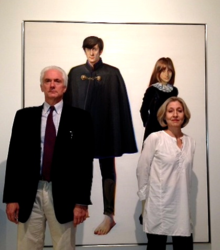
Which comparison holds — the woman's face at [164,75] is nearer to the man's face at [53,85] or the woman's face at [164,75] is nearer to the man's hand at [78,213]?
the man's face at [53,85]

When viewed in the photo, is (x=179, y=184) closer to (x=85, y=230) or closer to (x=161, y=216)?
(x=161, y=216)

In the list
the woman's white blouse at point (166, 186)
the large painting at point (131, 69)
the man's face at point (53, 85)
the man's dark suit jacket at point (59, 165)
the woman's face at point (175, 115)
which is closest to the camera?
the man's dark suit jacket at point (59, 165)

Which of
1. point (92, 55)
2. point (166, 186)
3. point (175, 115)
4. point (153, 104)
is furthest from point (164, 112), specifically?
point (92, 55)

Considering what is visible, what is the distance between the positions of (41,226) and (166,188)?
801mm

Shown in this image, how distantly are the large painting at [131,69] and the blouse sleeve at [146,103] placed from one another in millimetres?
32

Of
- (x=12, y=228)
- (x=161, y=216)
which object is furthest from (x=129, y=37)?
(x=12, y=228)

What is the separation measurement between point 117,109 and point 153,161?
21.6 inches

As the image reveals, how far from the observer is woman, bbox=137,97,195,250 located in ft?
6.54

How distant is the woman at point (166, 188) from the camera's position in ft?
6.54

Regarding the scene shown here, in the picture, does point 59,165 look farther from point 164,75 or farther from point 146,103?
Result: point 164,75

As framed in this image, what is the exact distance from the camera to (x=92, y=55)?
244 cm

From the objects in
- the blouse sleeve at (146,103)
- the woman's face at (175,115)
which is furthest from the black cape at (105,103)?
the woman's face at (175,115)

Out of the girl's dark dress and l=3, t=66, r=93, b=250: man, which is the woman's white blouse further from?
l=3, t=66, r=93, b=250: man

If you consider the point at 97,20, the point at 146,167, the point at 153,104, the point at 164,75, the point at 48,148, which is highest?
the point at 97,20
